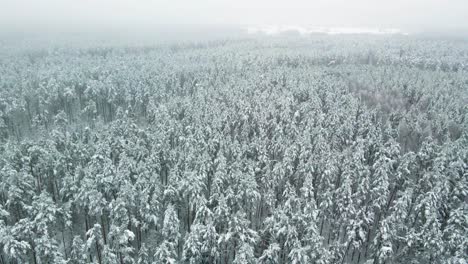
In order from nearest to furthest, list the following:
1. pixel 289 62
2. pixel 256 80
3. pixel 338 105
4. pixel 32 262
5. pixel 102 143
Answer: pixel 32 262
pixel 102 143
pixel 338 105
pixel 256 80
pixel 289 62

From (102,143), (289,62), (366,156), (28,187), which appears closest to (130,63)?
(289,62)

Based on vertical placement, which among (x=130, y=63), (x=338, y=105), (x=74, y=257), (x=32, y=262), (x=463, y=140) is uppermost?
(x=130, y=63)

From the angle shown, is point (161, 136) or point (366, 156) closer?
point (161, 136)

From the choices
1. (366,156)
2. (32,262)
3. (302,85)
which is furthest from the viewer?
(302,85)

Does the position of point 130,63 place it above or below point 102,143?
above

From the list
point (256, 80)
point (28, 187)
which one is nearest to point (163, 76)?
point (256, 80)

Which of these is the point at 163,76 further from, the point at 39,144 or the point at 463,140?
the point at 463,140
